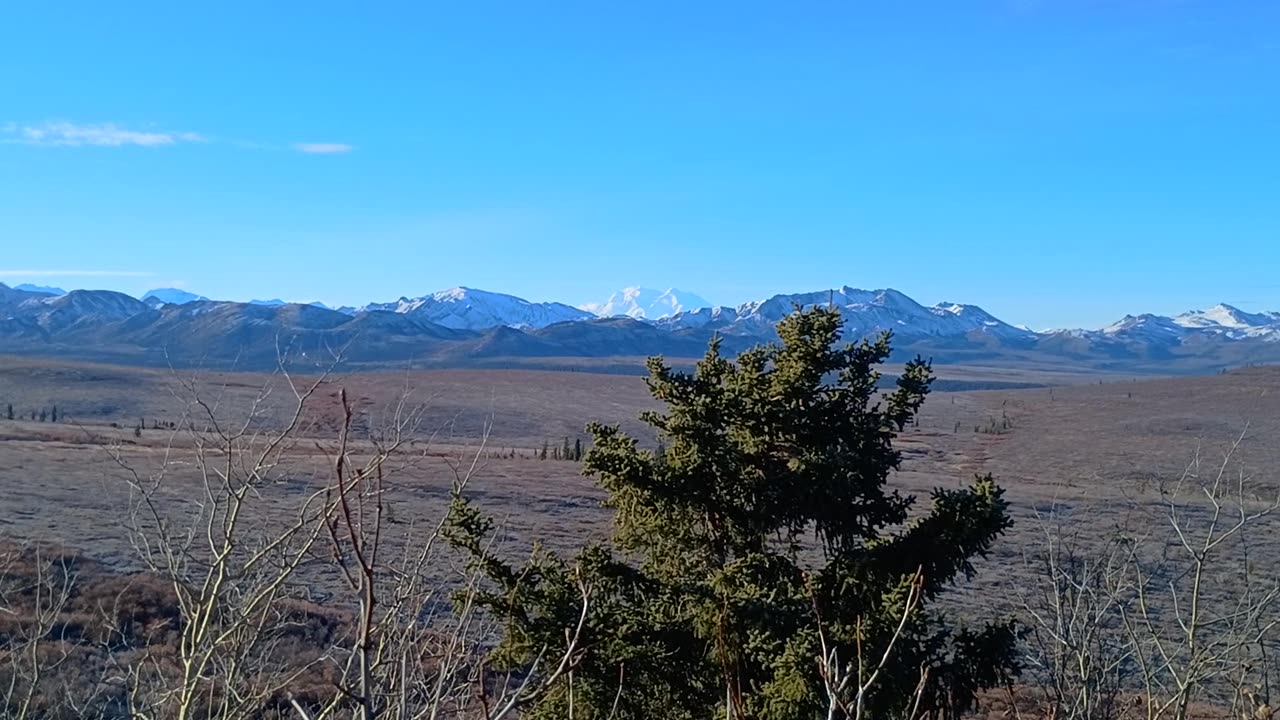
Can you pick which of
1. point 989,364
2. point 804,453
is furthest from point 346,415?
point 989,364

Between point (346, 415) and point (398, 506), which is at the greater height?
point (346, 415)

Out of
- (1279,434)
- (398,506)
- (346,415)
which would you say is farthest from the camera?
(1279,434)

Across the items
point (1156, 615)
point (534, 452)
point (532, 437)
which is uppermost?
point (1156, 615)

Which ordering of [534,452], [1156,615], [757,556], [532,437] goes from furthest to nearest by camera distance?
[532,437] < [534,452] < [1156,615] < [757,556]

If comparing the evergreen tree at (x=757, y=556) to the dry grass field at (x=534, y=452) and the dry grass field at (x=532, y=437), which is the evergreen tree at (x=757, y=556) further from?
the dry grass field at (x=532, y=437)

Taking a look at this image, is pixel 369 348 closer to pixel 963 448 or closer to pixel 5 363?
pixel 5 363

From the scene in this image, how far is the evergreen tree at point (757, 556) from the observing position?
668 cm

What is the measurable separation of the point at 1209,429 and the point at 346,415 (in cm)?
5485

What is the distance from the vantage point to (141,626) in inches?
476

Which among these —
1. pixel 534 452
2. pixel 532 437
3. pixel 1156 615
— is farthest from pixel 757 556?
pixel 532 437

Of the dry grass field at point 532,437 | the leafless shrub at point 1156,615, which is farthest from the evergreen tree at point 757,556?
the dry grass field at point 532,437

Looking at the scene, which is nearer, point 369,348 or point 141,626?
point 141,626

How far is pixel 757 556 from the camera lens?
704cm

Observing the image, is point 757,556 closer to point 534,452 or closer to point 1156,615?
point 1156,615
